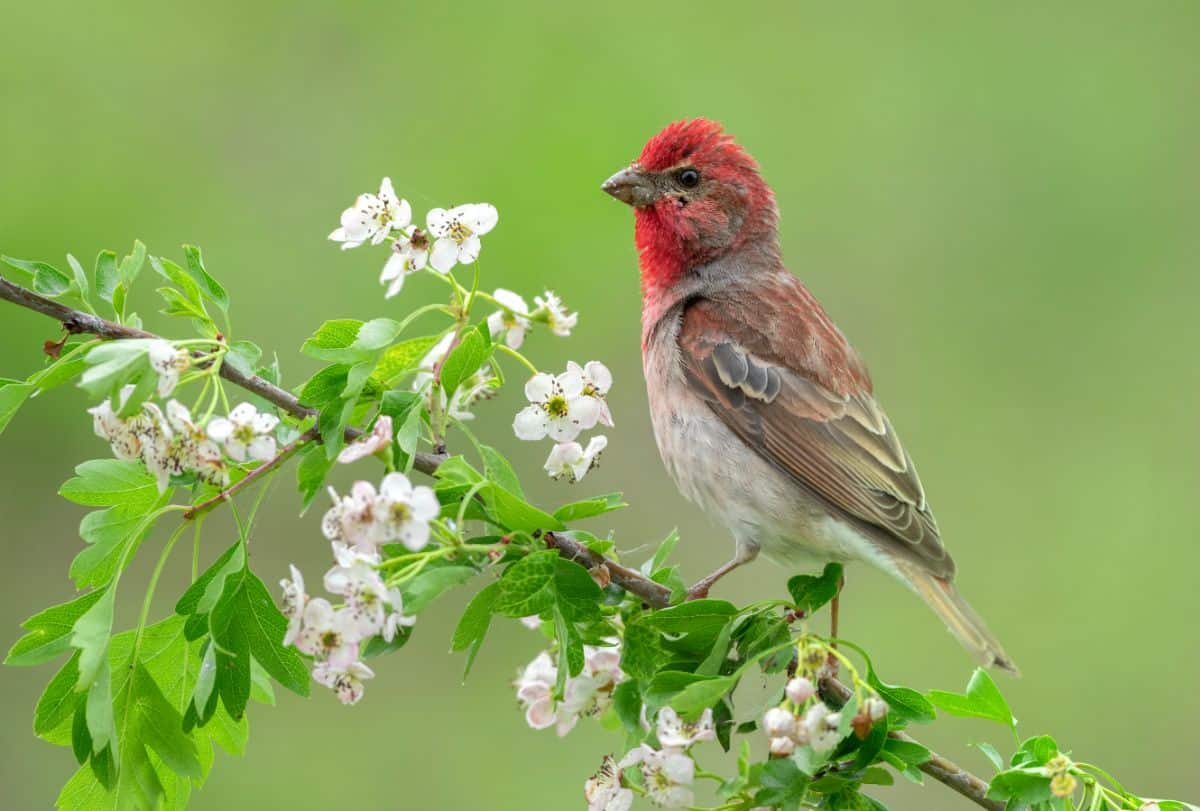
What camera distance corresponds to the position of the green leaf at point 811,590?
10.6 ft

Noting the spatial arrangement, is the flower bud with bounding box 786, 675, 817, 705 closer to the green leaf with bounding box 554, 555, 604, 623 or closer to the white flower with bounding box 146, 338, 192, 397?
the green leaf with bounding box 554, 555, 604, 623

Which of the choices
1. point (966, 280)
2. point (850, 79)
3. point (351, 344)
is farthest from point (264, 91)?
point (351, 344)

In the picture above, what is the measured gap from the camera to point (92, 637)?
9.07 ft

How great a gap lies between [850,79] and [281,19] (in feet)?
11.7

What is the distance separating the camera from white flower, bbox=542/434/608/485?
3.47 metres

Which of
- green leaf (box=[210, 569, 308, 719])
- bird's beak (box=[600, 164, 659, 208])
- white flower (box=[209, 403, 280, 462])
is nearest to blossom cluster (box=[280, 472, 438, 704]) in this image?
green leaf (box=[210, 569, 308, 719])

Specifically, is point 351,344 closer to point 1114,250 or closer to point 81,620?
point 81,620

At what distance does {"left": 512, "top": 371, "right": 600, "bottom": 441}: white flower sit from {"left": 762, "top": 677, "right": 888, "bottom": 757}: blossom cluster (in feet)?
2.50

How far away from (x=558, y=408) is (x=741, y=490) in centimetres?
159

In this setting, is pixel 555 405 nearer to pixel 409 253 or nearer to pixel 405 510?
pixel 409 253

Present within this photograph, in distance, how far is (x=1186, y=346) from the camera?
9273 millimetres

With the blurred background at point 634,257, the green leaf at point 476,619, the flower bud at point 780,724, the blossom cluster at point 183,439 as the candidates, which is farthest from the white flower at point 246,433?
the blurred background at point 634,257

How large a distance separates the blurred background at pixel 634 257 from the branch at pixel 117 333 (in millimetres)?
4375

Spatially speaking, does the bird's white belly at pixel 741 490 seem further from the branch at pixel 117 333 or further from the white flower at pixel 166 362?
the white flower at pixel 166 362
